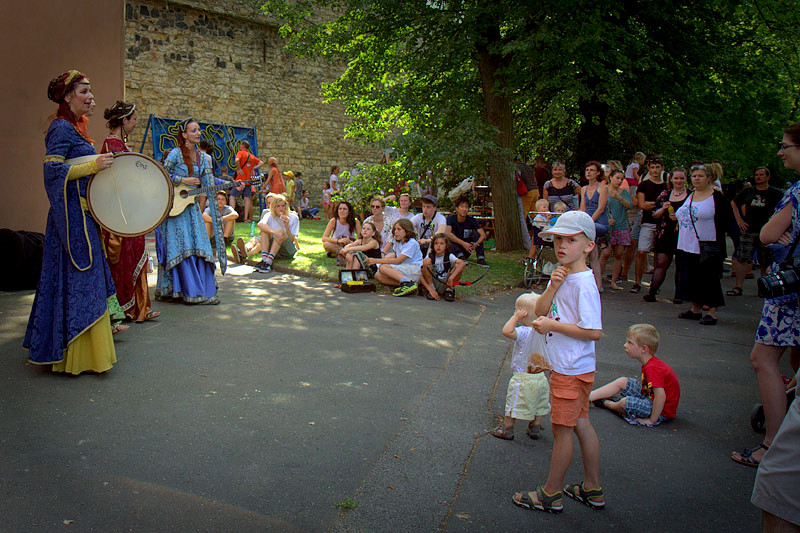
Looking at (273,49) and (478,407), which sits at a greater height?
(273,49)

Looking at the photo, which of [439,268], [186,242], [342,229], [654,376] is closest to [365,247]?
[439,268]

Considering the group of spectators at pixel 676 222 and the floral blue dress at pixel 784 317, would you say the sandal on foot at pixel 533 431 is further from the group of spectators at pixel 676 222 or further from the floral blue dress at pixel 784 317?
the group of spectators at pixel 676 222

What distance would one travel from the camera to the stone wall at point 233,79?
2052 cm

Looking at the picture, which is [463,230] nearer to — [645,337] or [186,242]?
[186,242]

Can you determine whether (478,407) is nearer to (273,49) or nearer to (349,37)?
(349,37)

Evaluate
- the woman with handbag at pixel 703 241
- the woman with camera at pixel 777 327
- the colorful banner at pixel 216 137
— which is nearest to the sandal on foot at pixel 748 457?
the woman with camera at pixel 777 327

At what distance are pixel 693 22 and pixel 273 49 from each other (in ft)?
49.7

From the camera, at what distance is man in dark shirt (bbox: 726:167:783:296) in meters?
9.93

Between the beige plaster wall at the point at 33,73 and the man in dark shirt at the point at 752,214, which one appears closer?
the beige plaster wall at the point at 33,73

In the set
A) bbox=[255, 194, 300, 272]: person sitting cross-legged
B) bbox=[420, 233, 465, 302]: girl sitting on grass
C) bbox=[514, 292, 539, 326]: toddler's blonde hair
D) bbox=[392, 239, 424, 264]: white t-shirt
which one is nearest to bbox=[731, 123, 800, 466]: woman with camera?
bbox=[514, 292, 539, 326]: toddler's blonde hair

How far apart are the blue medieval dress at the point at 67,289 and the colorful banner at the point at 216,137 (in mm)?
15904

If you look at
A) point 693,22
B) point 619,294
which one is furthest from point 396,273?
point 693,22

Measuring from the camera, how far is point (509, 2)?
37.9 ft

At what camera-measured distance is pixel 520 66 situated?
12.1 meters
